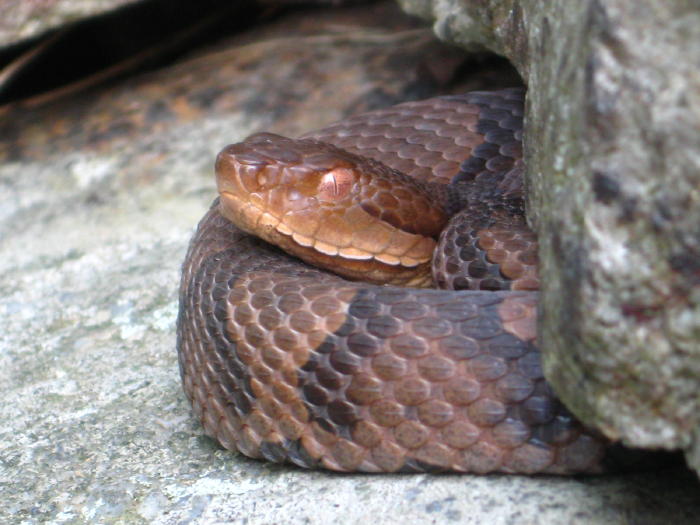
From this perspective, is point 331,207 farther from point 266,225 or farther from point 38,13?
point 38,13

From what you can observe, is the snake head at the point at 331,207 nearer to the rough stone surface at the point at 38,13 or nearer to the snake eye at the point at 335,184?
the snake eye at the point at 335,184

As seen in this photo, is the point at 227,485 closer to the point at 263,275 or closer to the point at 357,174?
the point at 263,275

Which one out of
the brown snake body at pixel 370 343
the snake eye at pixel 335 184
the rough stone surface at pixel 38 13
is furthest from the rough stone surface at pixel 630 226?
the rough stone surface at pixel 38 13

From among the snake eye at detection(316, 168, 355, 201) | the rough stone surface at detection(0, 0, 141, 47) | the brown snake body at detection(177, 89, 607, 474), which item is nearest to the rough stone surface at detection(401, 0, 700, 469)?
the brown snake body at detection(177, 89, 607, 474)

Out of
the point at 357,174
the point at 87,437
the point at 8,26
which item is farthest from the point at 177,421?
the point at 8,26

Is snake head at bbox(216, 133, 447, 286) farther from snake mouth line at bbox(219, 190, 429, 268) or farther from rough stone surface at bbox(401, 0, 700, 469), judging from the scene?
rough stone surface at bbox(401, 0, 700, 469)

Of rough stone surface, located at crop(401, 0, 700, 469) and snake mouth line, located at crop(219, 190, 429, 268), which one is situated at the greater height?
rough stone surface, located at crop(401, 0, 700, 469)
